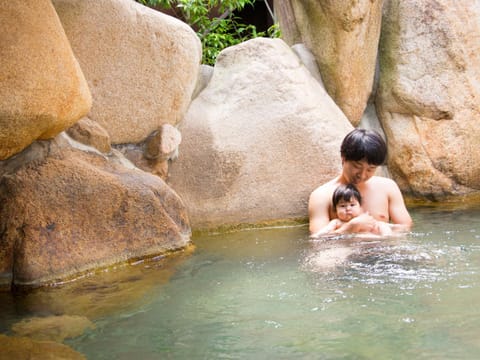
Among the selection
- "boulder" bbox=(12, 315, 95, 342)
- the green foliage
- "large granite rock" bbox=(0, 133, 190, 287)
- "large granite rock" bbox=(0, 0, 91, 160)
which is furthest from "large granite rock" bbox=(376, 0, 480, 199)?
"boulder" bbox=(12, 315, 95, 342)

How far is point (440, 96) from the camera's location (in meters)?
5.91

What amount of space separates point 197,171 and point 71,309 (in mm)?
2196

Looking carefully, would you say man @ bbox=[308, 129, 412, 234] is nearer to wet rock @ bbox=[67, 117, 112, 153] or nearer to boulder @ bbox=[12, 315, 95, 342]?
wet rock @ bbox=[67, 117, 112, 153]

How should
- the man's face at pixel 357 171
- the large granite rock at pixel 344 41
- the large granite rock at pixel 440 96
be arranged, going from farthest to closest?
1. the large granite rock at pixel 440 96
2. the large granite rock at pixel 344 41
3. the man's face at pixel 357 171

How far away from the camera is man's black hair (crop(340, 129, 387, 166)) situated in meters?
4.48

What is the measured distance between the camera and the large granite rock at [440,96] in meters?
5.92

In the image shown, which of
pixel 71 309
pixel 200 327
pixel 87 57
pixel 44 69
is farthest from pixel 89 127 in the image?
pixel 200 327

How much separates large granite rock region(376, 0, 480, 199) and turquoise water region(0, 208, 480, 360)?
1749mm

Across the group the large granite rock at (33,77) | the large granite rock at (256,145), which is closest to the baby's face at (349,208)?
the large granite rock at (256,145)

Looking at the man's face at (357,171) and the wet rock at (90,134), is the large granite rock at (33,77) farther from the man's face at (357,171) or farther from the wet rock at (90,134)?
the man's face at (357,171)

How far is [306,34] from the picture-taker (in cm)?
594

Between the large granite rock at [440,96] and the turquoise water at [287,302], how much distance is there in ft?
5.74

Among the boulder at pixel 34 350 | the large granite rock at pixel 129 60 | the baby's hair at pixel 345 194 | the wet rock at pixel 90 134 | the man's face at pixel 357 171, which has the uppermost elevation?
the large granite rock at pixel 129 60

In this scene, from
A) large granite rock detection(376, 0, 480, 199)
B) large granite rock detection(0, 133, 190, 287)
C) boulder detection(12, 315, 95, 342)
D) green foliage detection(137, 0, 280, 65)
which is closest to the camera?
boulder detection(12, 315, 95, 342)
